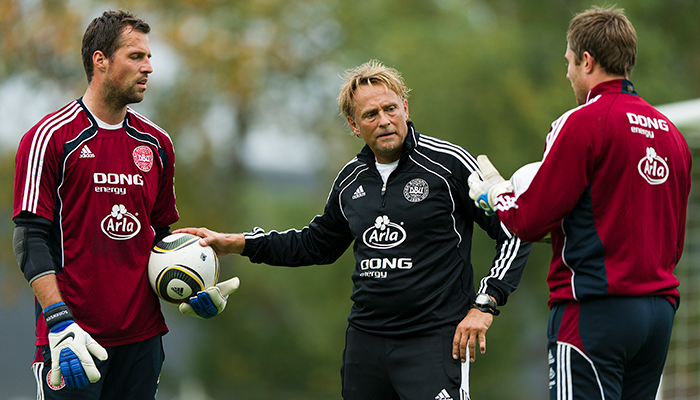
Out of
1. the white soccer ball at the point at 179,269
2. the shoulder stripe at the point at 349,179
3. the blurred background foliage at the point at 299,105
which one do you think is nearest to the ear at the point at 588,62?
the shoulder stripe at the point at 349,179

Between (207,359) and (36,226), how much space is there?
1298 centimetres

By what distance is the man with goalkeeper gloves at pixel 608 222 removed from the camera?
3275 millimetres

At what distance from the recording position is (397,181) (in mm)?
4328

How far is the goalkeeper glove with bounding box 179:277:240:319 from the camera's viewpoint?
14.2ft

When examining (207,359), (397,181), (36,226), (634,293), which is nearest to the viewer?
(634,293)

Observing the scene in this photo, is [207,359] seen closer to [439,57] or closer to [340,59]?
[340,59]

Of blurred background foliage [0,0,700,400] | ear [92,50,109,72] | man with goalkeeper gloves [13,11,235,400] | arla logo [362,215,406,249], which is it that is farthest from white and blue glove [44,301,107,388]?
blurred background foliage [0,0,700,400]

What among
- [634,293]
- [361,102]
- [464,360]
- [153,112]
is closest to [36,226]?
[361,102]

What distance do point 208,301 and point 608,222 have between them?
2.35 meters

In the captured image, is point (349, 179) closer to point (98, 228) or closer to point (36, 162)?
point (98, 228)

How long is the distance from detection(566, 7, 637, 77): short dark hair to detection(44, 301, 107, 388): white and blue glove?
2.90m

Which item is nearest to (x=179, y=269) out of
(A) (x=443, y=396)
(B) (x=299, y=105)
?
(A) (x=443, y=396)

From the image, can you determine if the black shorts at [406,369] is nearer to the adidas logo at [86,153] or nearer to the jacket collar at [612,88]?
the jacket collar at [612,88]

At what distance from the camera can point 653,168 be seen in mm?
3316
